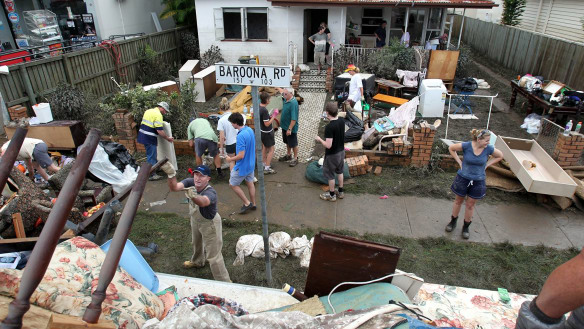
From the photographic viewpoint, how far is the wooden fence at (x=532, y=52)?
38.4 feet

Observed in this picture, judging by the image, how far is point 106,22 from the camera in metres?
14.1

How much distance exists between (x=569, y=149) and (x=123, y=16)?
53.6ft

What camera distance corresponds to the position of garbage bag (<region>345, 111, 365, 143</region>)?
7.79 meters

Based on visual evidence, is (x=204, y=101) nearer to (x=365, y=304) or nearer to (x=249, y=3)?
(x=249, y=3)

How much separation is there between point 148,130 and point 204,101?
18.6 feet

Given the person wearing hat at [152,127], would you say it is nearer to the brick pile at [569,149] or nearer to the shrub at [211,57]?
the brick pile at [569,149]

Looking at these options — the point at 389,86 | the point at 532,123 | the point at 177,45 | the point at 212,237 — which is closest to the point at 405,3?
the point at 389,86

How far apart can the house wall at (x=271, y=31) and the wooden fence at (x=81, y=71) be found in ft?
6.84

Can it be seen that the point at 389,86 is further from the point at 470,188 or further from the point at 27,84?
the point at 27,84

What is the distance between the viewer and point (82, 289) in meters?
2.45

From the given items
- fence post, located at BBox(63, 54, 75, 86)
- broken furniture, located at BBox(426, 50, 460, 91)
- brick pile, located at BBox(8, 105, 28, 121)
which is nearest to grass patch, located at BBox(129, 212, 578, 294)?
brick pile, located at BBox(8, 105, 28, 121)

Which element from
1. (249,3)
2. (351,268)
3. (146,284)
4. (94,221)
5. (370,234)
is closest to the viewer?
→ (351,268)

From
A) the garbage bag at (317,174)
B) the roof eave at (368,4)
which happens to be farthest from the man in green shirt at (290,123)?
the roof eave at (368,4)

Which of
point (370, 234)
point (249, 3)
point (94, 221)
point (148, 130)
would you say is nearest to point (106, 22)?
point (249, 3)
